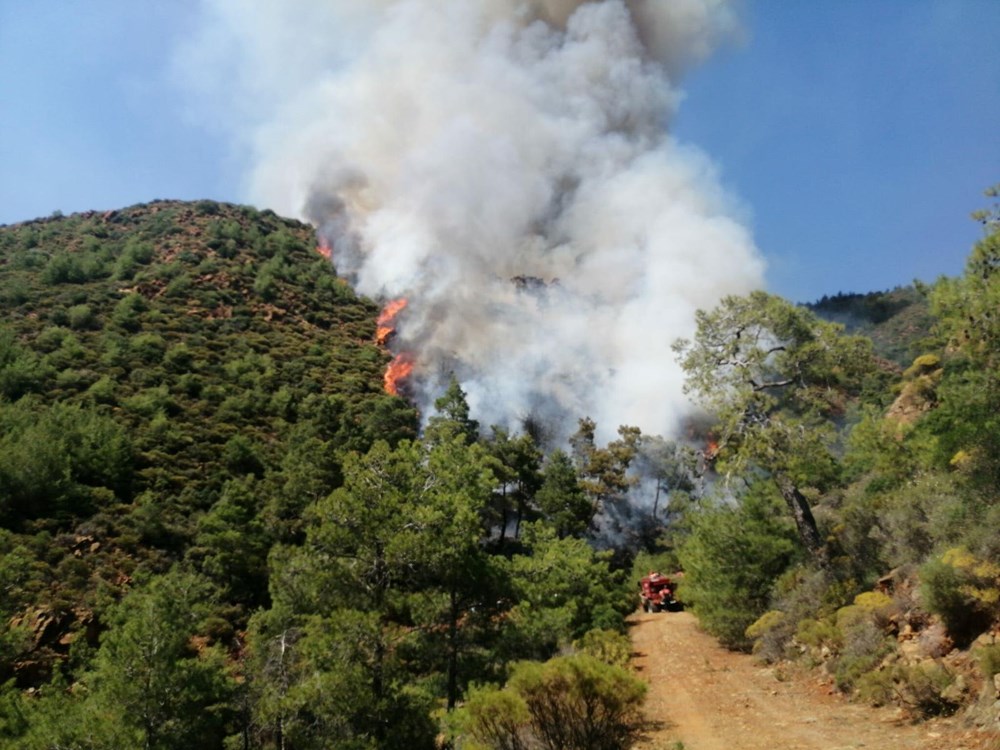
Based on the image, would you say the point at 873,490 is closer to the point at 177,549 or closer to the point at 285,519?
the point at 285,519

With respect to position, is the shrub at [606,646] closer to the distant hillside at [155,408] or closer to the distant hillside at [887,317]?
the distant hillside at [155,408]

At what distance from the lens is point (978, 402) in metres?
13.3

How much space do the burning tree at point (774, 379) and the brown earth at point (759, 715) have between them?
170 inches

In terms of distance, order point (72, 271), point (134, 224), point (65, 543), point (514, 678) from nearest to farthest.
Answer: point (514, 678) < point (65, 543) < point (72, 271) < point (134, 224)

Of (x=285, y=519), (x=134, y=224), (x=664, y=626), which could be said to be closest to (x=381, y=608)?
(x=664, y=626)

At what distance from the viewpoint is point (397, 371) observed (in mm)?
63438

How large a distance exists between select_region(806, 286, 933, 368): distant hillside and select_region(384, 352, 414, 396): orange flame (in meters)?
47.7

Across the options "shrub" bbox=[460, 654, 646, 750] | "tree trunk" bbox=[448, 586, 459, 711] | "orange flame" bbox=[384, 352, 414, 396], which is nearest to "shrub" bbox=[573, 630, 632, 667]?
"tree trunk" bbox=[448, 586, 459, 711]

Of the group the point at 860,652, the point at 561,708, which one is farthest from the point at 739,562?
the point at 561,708

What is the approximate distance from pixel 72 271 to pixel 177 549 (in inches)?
1867

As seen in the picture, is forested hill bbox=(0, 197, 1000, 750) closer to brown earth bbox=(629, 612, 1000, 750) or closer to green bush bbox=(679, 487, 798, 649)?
green bush bbox=(679, 487, 798, 649)

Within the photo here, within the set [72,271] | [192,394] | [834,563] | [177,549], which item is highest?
[72,271]

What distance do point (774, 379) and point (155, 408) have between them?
39039mm

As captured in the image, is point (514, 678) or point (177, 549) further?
point (177, 549)
